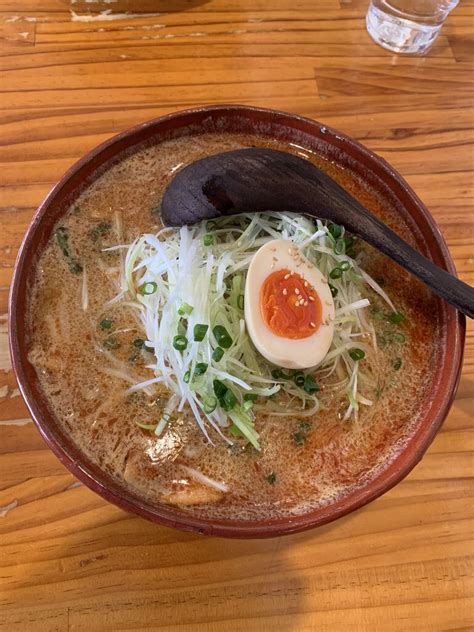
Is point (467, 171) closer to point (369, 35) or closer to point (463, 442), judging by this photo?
point (369, 35)

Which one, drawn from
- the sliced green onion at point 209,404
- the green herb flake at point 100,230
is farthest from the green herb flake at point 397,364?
the green herb flake at point 100,230

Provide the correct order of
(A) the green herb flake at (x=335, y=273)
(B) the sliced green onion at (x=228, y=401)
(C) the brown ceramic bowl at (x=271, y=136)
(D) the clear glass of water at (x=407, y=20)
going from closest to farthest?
(C) the brown ceramic bowl at (x=271, y=136), (B) the sliced green onion at (x=228, y=401), (A) the green herb flake at (x=335, y=273), (D) the clear glass of water at (x=407, y=20)

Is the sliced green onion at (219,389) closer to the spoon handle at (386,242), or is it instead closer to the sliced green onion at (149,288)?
the sliced green onion at (149,288)

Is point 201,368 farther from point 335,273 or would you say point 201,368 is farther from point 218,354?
point 335,273

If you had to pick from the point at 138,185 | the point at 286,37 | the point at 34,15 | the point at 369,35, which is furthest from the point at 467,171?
the point at 34,15

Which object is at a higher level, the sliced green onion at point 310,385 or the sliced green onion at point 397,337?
the sliced green onion at point 397,337

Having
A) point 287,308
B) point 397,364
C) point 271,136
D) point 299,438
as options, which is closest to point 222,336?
point 287,308
